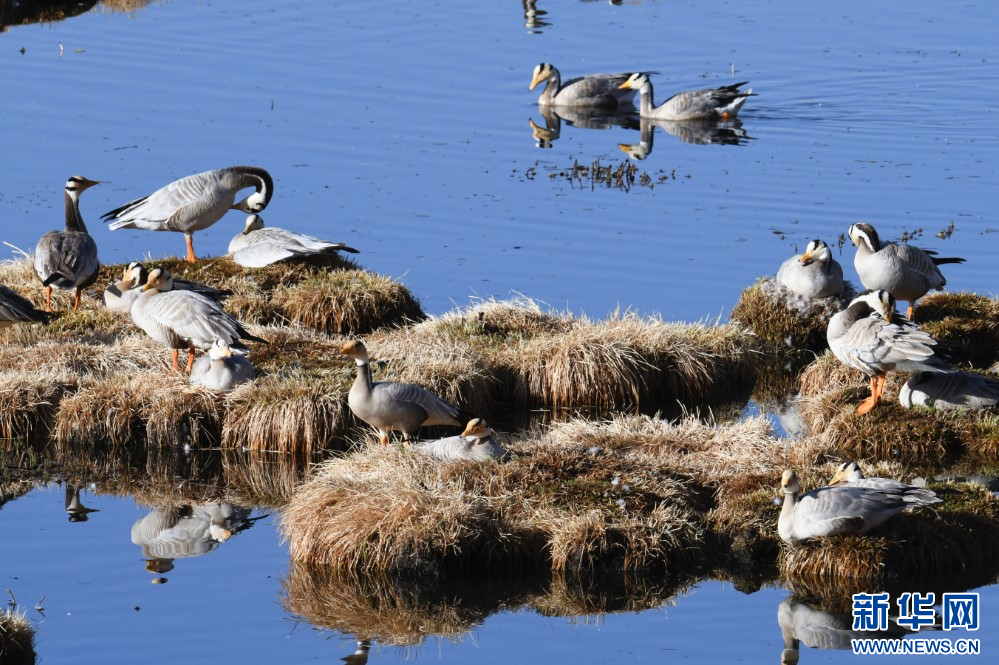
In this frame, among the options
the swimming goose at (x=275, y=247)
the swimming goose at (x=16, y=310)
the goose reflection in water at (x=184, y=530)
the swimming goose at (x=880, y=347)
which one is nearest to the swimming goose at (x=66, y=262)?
the swimming goose at (x=16, y=310)

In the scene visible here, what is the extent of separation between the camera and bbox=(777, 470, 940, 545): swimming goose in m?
10.4

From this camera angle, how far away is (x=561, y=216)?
21062mm

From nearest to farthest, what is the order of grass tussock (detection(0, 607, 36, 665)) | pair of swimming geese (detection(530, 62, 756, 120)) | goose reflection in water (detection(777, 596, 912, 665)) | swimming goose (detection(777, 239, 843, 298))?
1. grass tussock (detection(0, 607, 36, 665))
2. goose reflection in water (detection(777, 596, 912, 665))
3. swimming goose (detection(777, 239, 843, 298))
4. pair of swimming geese (detection(530, 62, 756, 120))

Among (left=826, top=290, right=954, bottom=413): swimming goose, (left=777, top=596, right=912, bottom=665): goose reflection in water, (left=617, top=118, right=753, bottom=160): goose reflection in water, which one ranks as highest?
(left=617, top=118, right=753, bottom=160): goose reflection in water

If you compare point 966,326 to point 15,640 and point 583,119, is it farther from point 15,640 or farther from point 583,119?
point 583,119

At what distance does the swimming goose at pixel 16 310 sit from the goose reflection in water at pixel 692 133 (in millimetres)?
11893

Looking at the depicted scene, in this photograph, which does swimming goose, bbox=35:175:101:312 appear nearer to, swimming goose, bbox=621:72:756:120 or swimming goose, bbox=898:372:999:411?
swimming goose, bbox=898:372:999:411

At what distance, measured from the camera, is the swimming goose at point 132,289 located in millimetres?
14867

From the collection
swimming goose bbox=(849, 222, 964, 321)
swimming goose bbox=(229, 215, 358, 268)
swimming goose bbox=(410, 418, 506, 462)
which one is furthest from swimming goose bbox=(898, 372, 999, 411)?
swimming goose bbox=(229, 215, 358, 268)

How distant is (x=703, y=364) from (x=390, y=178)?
8.46 metres

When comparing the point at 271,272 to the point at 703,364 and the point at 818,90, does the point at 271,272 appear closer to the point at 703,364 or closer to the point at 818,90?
the point at 703,364

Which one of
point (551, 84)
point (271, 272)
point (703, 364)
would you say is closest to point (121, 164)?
point (271, 272)

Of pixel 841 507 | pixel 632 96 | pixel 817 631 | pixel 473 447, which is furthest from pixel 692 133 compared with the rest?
pixel 817 631

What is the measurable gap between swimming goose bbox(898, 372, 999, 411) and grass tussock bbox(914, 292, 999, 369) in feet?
Answer: 5.83
